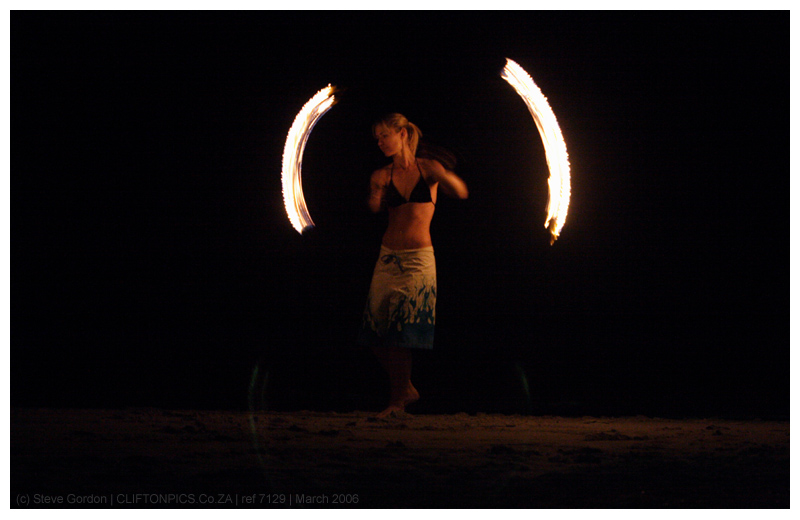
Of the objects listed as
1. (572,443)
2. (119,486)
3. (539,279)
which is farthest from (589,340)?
(119,486)

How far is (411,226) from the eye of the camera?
612 centimetres

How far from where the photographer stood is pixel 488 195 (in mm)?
6418

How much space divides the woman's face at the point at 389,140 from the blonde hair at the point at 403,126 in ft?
0.08

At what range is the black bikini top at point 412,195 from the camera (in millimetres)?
6098

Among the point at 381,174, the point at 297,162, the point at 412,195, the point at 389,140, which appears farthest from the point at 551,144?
the point at 297,162

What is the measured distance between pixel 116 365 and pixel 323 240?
194 cm

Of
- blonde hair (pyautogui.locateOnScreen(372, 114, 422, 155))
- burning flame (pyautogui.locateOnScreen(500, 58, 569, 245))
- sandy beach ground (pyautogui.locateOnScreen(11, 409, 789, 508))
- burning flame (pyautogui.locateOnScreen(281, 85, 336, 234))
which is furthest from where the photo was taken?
blonde hair (pyautogui.locateOnScreen(372, 114, 422, 155))

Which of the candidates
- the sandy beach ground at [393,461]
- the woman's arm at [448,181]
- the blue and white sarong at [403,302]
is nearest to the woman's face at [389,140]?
the woman's arm at [448,181]

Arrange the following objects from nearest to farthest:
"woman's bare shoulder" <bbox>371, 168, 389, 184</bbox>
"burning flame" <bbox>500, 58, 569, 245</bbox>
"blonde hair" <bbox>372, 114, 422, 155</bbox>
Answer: "burning flame" <bbox>500, 58, 569, 245</bbox> < "blonde hair" <bbox>372, 114, 422, 155</bbox> < "woman's bare shoulder" <bbox>371, 168, 389, 184</bbox>

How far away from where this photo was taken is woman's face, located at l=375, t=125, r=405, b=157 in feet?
20.1

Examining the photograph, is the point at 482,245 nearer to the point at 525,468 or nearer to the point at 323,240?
the point at 323,240

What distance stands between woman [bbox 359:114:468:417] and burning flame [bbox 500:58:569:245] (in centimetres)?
70

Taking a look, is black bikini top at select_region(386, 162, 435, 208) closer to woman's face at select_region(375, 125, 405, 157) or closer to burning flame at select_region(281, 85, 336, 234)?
woman's face at select_region(375, 125, 405, 157)

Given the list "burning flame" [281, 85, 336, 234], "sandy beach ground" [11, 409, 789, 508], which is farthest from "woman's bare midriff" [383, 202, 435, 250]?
"sandy beach ground" [11, 409, 789, 508]
